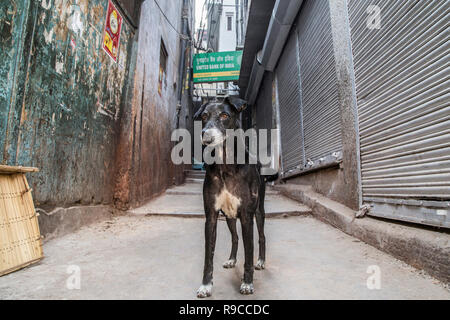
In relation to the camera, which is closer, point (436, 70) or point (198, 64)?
point (436, 70)

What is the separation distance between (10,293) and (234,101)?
6.88ft

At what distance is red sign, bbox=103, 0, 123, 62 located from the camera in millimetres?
4223

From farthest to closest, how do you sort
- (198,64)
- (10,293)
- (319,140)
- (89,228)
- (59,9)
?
(198,64)
(319,140)
(89,228)
(59,9)
(10,293)

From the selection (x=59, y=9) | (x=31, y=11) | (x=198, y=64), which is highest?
(x=198, y=64)

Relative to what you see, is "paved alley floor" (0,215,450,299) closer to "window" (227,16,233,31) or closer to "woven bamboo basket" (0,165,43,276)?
"woven bamboo basket" (0,165,43,276)

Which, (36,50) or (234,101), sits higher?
(36,50)

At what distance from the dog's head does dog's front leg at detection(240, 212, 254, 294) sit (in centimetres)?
64

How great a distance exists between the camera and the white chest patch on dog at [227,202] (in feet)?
6.45

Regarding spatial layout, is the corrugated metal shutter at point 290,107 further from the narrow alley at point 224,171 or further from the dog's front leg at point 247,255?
the dog's front leg at point 247,255

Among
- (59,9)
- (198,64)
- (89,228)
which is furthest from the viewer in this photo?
(198,64)

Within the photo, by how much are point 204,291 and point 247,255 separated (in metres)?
0.40

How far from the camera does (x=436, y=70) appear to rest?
7.38ft

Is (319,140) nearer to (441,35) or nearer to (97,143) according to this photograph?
(441,35)
